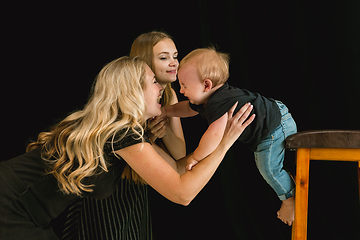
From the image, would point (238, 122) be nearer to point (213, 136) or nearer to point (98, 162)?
point (213, 136)

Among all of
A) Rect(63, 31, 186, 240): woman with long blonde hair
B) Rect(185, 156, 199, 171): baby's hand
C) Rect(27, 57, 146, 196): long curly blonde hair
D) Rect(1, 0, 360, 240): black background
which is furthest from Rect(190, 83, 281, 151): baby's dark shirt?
Rect(1, 0, 360, 240): black background

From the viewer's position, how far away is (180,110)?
173 cm

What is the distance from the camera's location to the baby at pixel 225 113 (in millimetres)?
1360

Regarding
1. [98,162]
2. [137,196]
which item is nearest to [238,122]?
[98,162]

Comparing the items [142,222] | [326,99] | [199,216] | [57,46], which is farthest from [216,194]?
[57,46]

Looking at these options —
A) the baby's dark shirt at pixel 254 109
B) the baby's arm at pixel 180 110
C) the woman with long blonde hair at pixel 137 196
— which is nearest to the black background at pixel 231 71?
the woman with long blonde hair at pixel 137 196

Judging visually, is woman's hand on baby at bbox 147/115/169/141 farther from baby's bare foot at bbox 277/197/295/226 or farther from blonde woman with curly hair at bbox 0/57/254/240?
baby's bare foot at bbox 277/197/295/226

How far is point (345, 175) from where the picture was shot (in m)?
2.13

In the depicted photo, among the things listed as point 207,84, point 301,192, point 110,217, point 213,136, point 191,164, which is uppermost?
point 207,84

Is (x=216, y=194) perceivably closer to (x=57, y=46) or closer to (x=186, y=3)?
(x=186, y=3)

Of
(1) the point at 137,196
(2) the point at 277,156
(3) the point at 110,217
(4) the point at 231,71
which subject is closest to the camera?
(2) the point at 277,156

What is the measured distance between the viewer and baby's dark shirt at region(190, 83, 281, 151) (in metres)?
1.36

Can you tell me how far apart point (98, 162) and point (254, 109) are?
2.28 feet

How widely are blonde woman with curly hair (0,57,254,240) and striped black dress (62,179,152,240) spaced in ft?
0.64
